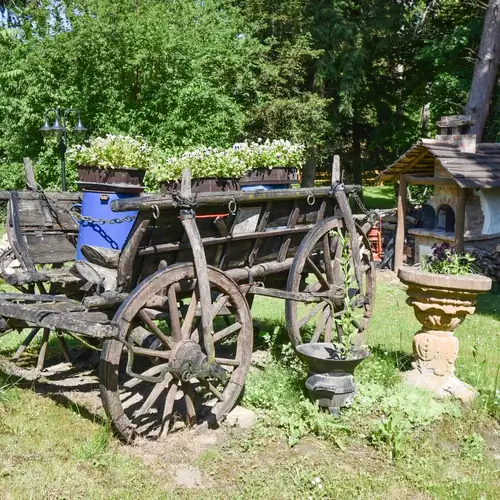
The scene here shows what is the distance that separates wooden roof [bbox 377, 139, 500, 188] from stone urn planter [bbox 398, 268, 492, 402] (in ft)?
19.4

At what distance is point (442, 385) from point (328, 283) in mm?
1275

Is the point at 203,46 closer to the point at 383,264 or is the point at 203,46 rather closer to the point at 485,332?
the point at 383,264


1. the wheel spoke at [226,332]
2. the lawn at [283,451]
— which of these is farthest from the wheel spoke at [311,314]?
the wheel spoke at [226,332]

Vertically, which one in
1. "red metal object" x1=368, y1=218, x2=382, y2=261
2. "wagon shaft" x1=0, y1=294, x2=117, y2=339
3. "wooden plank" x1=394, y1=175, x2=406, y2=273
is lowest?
"red metal object" x1=368, y1=218, x2=382, y2=261

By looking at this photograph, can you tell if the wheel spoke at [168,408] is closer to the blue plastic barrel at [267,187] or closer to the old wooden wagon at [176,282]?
the old wooden wagon at [176,282]

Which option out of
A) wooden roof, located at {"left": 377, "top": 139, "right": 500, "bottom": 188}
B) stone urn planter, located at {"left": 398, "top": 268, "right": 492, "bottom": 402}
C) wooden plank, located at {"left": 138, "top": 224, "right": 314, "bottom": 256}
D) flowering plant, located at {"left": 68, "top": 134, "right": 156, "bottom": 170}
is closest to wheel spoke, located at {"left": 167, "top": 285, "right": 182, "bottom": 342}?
wooden plank, located at {"left": 138, "top": 224, "right": 314, "bottom": 256}

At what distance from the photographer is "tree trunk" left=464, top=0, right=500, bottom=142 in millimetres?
14672

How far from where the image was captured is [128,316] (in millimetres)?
3727

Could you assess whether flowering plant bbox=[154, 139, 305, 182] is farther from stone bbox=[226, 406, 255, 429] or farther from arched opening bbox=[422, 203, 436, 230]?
arched opening bbox=[422, 203, 436, 230]

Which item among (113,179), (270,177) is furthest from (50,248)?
(270,177)

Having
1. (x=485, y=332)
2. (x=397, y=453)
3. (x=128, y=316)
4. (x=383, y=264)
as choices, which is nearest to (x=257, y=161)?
(x=128, y=316)

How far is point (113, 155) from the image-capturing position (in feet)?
14.6

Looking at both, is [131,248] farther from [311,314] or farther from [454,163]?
[454,163]

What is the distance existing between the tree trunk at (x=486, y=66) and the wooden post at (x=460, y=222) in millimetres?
4352
